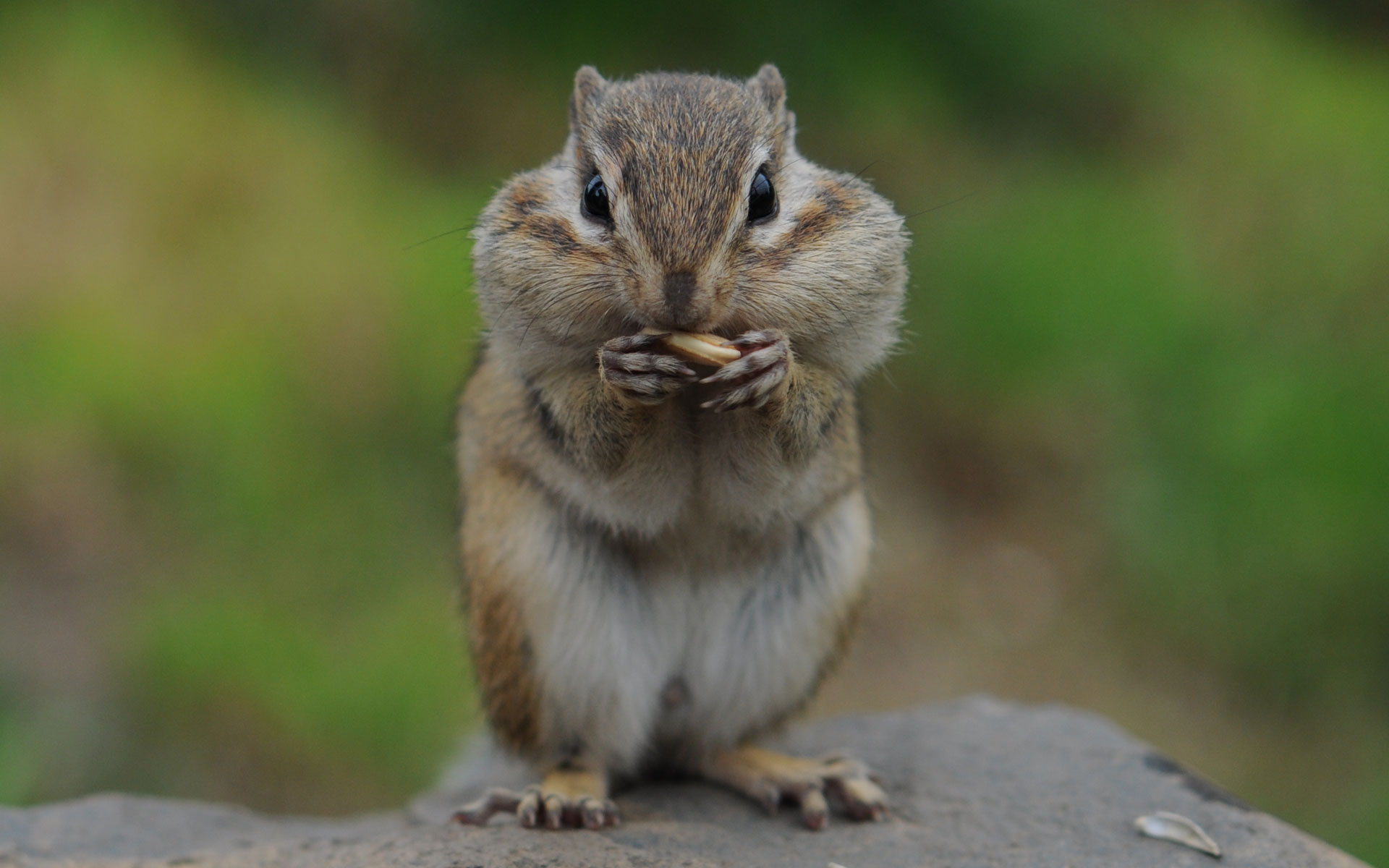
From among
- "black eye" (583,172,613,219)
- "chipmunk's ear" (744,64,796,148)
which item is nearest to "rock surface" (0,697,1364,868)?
"black eye" (583,172,613,219)

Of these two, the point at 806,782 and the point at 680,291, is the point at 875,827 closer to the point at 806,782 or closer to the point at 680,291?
the point at 806,782

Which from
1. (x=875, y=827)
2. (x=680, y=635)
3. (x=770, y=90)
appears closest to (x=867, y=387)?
(x=680, y=635)

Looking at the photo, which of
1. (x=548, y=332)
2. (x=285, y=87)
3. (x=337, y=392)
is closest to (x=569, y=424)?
(x=548, y=332)

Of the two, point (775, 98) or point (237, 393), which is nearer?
point (775, 98)

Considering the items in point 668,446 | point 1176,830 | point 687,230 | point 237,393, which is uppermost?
point 687,230

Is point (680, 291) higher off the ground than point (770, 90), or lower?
lower

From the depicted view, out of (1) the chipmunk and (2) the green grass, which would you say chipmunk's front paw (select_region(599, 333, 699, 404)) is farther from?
(2) the green grass

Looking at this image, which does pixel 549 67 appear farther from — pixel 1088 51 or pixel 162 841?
pixel 162 841

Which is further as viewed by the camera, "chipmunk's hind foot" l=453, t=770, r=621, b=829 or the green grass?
the green grass
